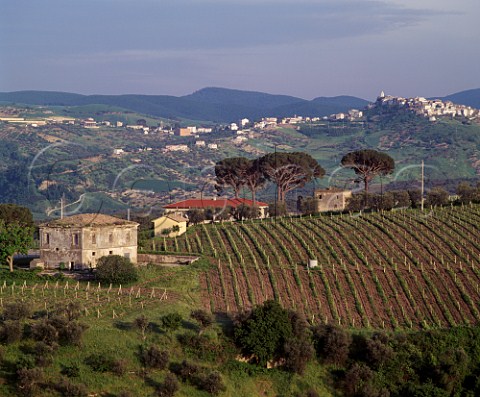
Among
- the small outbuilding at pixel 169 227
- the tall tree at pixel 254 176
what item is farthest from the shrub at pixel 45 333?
the tall tree at pixel 254 176

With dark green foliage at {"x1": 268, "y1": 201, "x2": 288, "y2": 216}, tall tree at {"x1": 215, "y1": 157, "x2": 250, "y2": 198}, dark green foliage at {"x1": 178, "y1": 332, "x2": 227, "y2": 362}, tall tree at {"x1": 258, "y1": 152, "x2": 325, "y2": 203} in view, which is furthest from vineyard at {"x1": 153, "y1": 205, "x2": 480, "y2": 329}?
tall tree at {"x1": 215, "y1": 157, "x2": 250, "y2": 198}

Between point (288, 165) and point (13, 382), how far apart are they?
58.2 m

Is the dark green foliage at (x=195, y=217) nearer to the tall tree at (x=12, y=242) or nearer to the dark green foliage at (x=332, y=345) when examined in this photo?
the tall tree at (x=12, y=242)

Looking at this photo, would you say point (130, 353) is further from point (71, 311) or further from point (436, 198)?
point (436, 198)

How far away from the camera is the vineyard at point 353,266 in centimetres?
4985

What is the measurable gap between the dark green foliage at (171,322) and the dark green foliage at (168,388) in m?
4.27

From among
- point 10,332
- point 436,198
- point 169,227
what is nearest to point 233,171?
point 436,198

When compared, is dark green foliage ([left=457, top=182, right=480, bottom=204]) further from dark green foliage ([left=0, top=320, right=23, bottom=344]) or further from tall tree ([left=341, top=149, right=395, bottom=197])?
dark green foliage ([left=0, top=320, right=23, bottom=344])

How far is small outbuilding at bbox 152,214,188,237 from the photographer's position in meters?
68.7

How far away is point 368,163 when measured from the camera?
9200 centimetres

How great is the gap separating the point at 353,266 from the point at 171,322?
18.2 metres

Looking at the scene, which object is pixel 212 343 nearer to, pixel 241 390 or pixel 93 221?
pixel 241 390

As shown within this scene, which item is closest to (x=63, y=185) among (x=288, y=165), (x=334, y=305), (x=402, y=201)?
(x=288, y=165)

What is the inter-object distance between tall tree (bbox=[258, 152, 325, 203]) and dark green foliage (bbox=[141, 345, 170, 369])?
53849 millimetres
